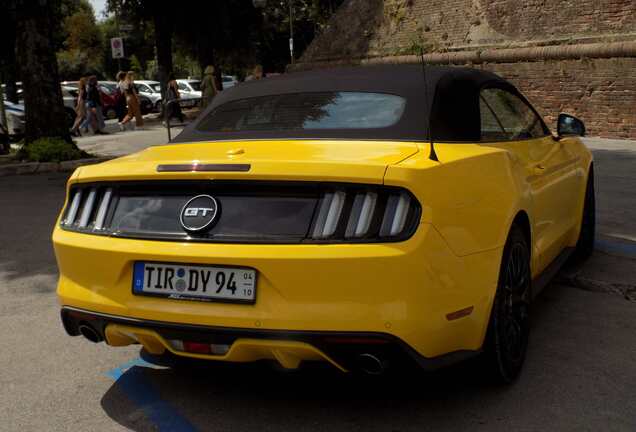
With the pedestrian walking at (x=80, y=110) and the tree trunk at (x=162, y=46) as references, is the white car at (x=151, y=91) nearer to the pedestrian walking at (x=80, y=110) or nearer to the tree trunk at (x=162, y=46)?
the tree trunk at (x=162, y=46)

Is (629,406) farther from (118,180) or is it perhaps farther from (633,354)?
(118,180)

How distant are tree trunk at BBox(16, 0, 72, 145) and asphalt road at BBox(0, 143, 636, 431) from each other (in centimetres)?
959

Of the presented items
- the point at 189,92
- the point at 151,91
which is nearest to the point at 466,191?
the point at 151,91

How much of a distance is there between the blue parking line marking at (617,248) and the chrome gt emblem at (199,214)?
13.0 feet

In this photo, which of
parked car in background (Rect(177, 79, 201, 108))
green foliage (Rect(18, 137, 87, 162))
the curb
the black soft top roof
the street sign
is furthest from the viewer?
parked car in background (Rect(177, 79, 201, 108))

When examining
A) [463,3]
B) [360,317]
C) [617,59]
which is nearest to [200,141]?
[360,317]

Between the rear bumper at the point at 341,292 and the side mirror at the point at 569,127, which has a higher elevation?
the side mirror at the point at 569,127

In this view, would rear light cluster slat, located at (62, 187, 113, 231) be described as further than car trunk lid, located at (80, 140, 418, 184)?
Yes

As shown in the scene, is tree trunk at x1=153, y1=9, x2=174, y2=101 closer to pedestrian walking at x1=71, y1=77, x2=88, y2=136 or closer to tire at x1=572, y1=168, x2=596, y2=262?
pedestrian walking at x1=71, y1=77, x2=88, y2=136

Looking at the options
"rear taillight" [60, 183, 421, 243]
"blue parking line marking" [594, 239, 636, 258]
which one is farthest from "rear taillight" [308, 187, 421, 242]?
"blue parking line marking" [594, 239, 636, 258]

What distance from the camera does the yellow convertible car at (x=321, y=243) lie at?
9.85 ft

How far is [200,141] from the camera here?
4160mm

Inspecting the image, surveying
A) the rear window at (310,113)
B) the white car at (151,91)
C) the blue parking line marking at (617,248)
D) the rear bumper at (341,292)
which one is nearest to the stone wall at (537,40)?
the white car at (151,91)

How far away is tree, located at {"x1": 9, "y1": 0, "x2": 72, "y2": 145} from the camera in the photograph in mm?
13656
